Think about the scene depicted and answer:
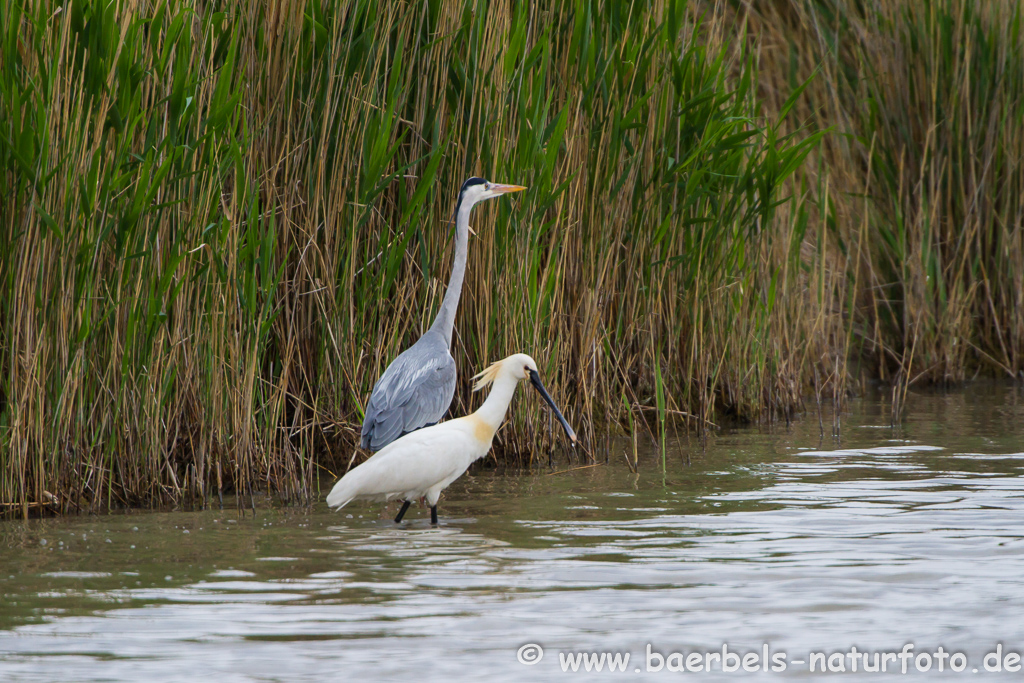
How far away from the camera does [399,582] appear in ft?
13.5

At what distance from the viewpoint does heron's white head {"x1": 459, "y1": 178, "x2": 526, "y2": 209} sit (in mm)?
5840

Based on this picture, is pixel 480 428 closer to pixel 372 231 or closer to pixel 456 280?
pixel 456 280

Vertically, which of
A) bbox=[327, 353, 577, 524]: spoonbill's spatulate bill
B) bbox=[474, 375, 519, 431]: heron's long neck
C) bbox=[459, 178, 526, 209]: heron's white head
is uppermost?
bbox=[459, 178, 526, 209]: heron's white head

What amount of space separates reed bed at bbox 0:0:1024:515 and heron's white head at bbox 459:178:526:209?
184 millimetres

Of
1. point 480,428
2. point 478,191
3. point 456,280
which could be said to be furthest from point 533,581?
point 478,191

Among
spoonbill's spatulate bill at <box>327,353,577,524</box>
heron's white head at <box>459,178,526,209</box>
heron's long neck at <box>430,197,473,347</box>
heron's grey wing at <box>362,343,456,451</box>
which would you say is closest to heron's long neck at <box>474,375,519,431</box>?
spoonbill's spatulate bill at <box>327,353,577,524</box>

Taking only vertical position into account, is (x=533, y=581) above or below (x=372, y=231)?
below

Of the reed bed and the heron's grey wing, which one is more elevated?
the reed bed

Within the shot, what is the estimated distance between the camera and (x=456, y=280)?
588 cm

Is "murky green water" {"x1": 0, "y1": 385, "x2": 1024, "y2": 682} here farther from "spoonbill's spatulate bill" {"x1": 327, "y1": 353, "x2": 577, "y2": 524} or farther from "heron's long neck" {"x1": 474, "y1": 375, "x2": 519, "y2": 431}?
"heron's long neck" {"x1": 474, "y1": 375, "x2": 519, "y2": 431}

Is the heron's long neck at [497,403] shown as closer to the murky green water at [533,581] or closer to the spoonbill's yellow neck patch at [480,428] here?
the spoonbill's yellow neck patch at [480,428]

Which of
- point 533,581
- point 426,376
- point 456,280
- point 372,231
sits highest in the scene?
point 372,231

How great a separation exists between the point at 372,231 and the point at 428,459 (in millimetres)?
1493

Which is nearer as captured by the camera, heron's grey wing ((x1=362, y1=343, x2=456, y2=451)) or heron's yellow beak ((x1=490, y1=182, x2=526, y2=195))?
heron's grey wing ((x1=362, y1=343, x2=456, y2=451))
